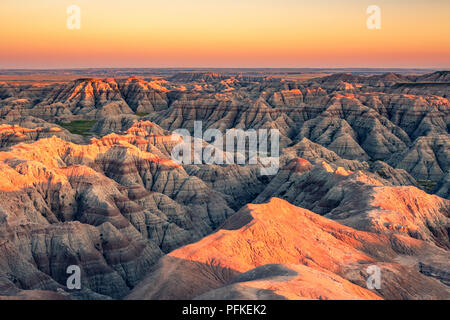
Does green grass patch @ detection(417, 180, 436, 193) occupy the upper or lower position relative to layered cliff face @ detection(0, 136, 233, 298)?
lower

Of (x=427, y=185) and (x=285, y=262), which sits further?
(x=427, y=185)

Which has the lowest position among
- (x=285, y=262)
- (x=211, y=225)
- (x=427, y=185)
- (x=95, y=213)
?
(x=211, y=225)

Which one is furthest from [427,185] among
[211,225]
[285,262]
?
[285,262]

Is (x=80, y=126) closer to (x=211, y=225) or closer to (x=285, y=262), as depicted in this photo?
(x=211, y=225)

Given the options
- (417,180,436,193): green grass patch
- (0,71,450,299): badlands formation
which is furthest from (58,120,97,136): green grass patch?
(417,180,436,193): green grass patch

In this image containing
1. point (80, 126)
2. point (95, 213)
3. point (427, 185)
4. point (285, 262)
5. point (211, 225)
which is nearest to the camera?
point (285, 262)

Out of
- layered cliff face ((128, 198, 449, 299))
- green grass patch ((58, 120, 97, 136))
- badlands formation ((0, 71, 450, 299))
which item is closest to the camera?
layered cliff face ((128, 198, 449, 299))

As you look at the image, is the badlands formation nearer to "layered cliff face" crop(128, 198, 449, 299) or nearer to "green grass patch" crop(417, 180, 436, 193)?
"layered cliff face" crop(128, 198, 449, 299)
